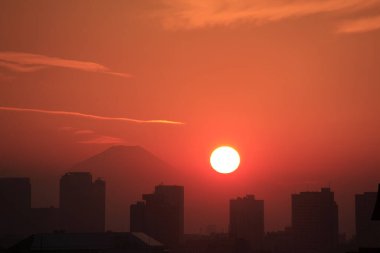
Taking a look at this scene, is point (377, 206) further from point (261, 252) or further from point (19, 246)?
point (261, 252)

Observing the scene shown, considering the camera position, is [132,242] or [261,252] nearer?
[132,242]

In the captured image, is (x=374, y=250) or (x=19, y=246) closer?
(x=374, y=250)

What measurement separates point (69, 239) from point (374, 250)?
246 ft

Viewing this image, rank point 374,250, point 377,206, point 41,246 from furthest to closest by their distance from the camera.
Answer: point 41,246 < point 377,206 < point 374,250

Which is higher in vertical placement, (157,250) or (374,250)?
(374,250)

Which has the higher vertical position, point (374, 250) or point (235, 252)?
point (374, 250)

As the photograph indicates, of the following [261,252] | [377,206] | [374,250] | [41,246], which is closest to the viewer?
[374,250]

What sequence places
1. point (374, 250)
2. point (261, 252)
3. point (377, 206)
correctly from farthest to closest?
point (261, 252)
point (377, 206)
point (374, 250)

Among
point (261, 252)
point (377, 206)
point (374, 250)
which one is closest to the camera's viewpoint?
point (374, 250)

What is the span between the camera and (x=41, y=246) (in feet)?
349

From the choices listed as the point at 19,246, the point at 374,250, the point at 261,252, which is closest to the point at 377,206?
the point at 374,250

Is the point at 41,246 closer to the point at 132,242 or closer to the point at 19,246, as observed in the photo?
the point at 19,246

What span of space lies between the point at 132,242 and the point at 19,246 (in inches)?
635

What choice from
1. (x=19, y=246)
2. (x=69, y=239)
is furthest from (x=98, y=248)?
(x=19, y=246)
